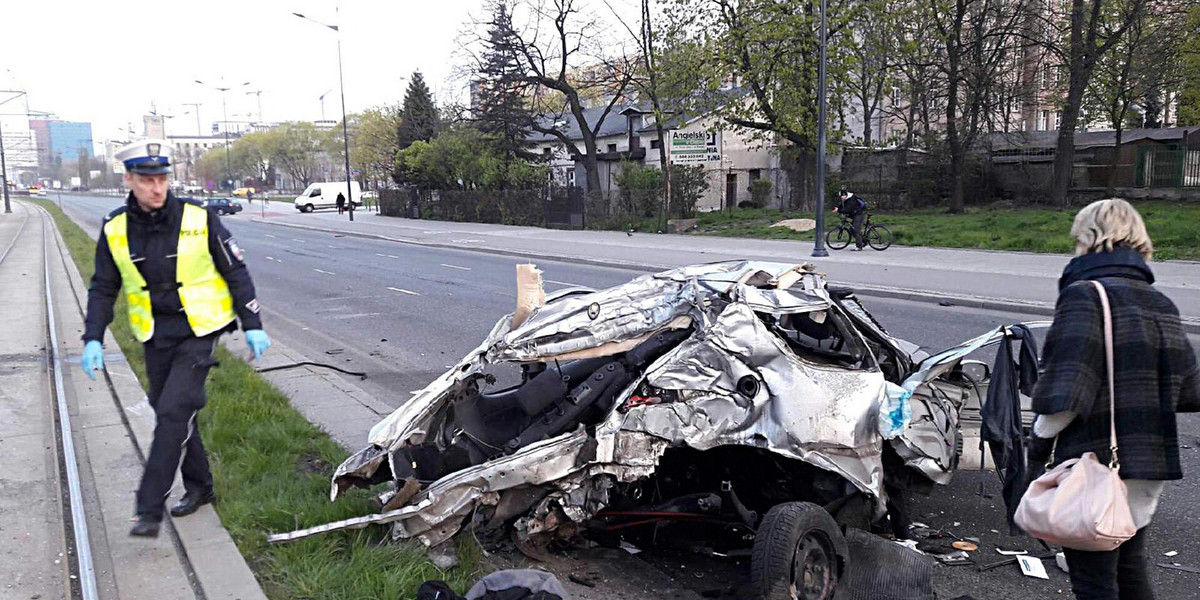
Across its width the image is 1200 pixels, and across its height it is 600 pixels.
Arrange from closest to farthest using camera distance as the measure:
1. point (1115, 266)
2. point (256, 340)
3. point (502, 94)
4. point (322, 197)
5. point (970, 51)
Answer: point (1115, 266) < point (256, 340) < point (970, 51) < point (502, 94) < point (322, 197)

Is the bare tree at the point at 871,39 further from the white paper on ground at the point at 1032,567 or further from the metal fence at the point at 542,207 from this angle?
the white paper on ground at the point at 1032,567

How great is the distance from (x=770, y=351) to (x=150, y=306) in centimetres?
291

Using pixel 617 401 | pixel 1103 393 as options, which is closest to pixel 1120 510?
pixel 1103 393

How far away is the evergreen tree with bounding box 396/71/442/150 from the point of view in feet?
168

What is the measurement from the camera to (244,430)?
582cm

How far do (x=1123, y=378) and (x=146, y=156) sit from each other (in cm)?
423

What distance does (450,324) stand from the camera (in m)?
11.4

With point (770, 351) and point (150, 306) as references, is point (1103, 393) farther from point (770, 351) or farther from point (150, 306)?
point (150, 306)

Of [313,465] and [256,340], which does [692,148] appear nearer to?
[313,465]

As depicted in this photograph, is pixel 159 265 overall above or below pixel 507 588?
above

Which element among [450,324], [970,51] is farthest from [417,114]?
[450,324]

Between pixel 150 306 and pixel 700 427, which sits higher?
pixel 150 306

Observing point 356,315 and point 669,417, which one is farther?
point 356,315

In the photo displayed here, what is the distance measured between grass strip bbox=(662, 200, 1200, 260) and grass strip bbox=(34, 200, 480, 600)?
55.0 ft
